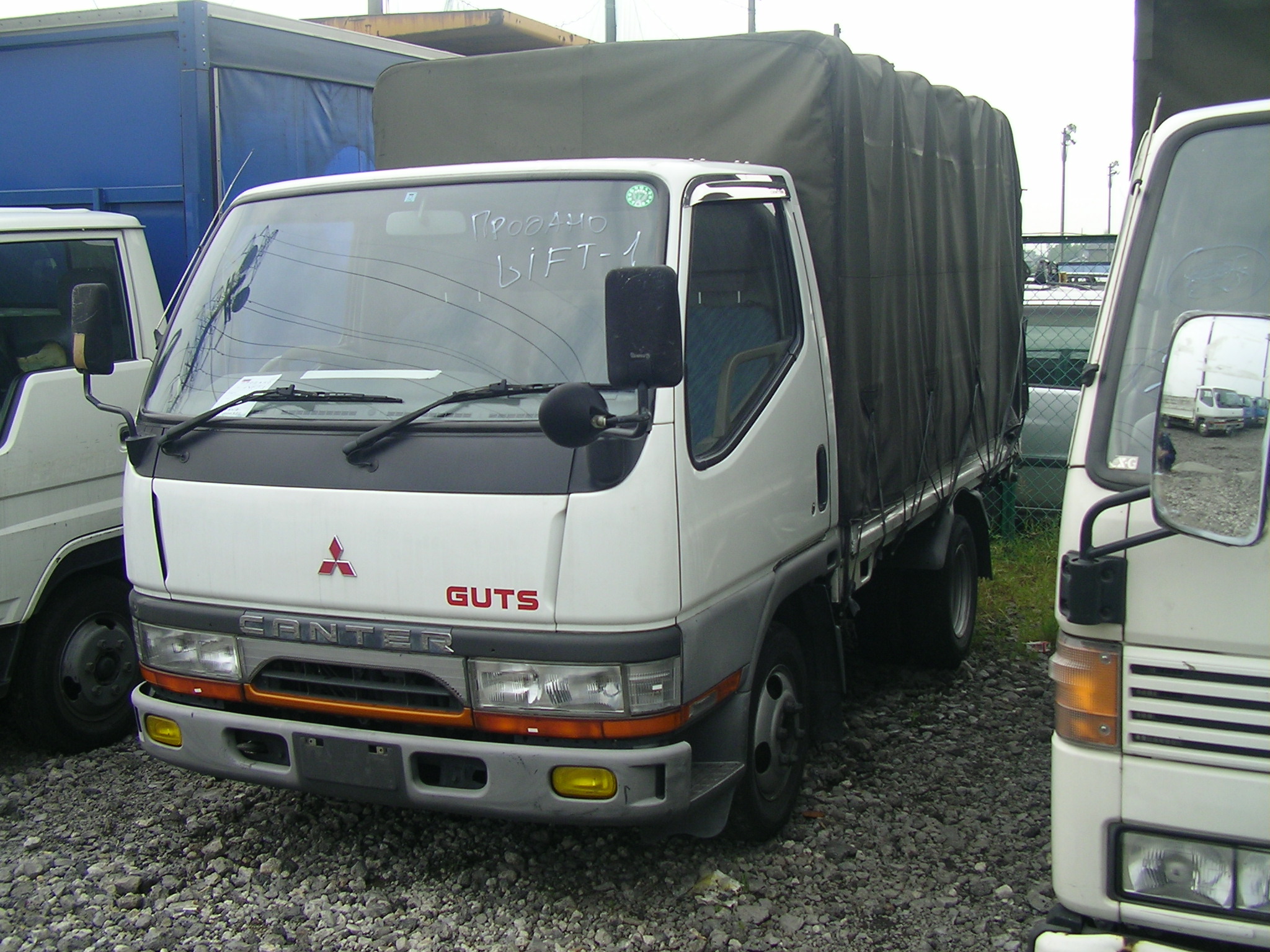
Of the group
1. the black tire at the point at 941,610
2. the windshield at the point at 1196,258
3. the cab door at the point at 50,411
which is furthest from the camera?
→ the black tire at the point at 941,610

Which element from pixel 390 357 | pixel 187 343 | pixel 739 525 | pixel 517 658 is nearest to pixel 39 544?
pixel 187 343

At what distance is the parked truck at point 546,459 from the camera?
10.6 feet

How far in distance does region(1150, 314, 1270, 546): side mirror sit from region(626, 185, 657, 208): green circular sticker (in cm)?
174

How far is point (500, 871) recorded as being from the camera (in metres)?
3.91

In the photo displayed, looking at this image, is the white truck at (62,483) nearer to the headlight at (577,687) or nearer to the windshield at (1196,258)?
the headlight at (577,687)

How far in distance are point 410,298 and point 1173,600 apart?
2353 mm

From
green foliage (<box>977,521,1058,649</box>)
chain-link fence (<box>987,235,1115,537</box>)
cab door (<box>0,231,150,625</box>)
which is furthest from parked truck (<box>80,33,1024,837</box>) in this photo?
chain-link fence (<box>987,235,1115,537</box>)

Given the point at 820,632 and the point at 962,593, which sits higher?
the point at 820,632

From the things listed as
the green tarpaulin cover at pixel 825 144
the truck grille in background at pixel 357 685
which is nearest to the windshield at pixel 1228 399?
the truck grille in background at pixel 357 685

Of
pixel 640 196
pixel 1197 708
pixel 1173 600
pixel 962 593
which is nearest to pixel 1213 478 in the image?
pixel 1173 600

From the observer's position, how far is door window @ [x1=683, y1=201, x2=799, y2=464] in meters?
3.54

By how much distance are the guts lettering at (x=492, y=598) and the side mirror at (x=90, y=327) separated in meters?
1.65

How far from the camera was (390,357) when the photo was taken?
3.62 meters

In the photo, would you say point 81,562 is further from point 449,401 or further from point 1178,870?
point 1178,870
